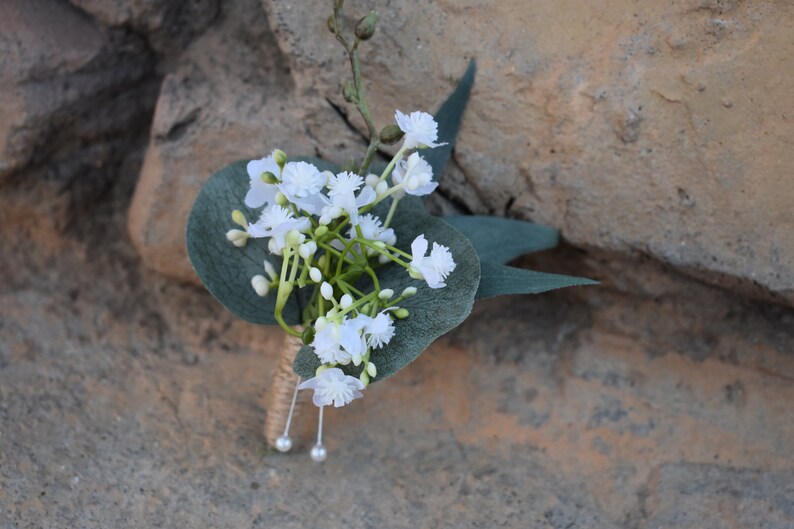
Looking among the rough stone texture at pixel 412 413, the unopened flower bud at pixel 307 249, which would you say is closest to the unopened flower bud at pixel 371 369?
the unopened flower bud at pixel 307 249

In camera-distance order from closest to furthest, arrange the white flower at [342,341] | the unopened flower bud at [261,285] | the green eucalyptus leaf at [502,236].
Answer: the white flower at [342,341]
the unopened flower bud at [261,285]
the green eucalyptus leaf at [502,236]

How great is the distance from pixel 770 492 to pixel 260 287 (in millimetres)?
568

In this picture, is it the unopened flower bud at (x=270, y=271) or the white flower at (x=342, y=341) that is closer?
the white flower at (x=342, y=341)

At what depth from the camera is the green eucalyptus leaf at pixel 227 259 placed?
0.86m

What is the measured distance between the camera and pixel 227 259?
34.5 inches

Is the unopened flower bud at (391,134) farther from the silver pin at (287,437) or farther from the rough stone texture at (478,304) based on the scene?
the silver pin at (287,437)

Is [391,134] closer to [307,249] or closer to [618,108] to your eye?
[307,249]

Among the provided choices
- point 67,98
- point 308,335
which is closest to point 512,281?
point 308,335

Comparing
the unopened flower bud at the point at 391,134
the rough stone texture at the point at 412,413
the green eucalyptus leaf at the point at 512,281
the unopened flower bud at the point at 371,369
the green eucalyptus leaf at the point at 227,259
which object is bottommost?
the rough stone texture at the point at 412,413

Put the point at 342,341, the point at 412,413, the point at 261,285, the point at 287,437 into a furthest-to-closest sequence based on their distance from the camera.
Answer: the point at 412,413 < the point at 287,437 < the point at 261,285 < the point at 342,341

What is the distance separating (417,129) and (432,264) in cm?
13

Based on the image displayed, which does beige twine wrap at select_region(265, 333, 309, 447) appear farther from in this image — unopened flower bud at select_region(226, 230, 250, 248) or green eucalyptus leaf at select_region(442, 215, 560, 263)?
green eucalyptus leaf at select_region(442, 215, 560, 263)

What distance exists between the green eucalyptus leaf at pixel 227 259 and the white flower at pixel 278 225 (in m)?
0.10

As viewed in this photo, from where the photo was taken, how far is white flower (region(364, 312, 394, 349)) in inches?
28.7
